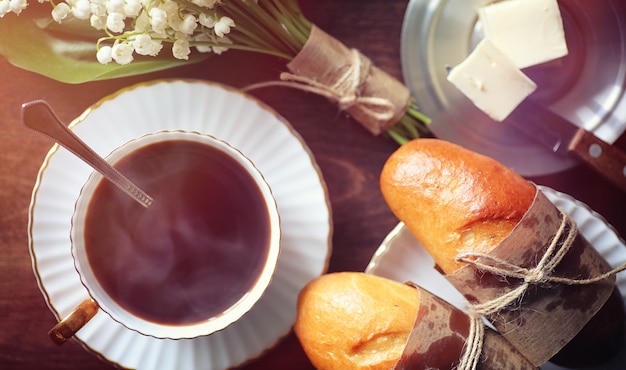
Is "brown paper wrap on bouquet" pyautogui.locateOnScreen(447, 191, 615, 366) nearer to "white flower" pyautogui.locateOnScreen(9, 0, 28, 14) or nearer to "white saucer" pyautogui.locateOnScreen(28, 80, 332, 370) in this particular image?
"white saucer" pyautogui.locateOnScreen(28, 80, 332, 370)

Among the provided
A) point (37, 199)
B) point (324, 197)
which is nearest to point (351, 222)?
point (324, 197)

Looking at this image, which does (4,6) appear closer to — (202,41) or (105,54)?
(105,54)

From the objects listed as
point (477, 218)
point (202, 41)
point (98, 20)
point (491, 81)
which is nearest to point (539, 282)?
point (477, 218)

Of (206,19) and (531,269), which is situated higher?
(206,19)

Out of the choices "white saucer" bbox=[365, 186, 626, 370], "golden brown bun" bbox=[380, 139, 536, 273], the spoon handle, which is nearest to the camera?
the spoon handle

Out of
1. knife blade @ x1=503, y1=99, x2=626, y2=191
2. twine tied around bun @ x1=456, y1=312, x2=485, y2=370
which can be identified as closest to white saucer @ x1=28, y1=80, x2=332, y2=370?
twine tied around bun @ x1=456, y1=312, x2=485, y2=370
